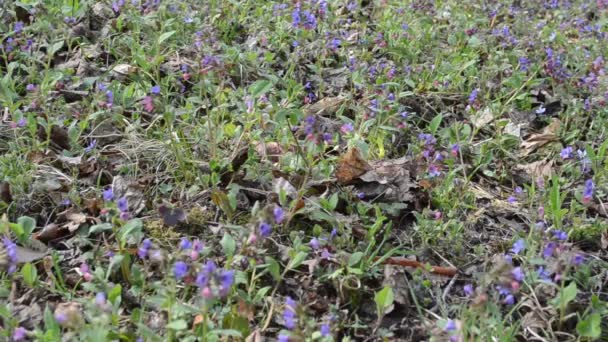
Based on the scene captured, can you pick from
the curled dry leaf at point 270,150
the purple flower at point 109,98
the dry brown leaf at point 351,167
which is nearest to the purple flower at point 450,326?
the dry brown leaf at point 351,167

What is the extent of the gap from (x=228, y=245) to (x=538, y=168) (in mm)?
1584

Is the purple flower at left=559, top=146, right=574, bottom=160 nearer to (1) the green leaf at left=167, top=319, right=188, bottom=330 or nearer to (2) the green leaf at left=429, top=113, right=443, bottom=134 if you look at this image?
(2) the green leaf at left=429, top=113, right=443, bottom=134

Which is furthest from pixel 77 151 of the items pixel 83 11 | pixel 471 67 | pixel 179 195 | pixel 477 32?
pixel 477 32

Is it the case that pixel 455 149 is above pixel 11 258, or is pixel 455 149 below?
below

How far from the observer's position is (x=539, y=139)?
11.2 ft

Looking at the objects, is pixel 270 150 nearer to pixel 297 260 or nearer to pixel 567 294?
pixel 297 260

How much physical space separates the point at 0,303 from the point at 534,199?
2023 millimetres

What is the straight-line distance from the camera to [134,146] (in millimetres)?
3006

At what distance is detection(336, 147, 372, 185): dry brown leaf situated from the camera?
9.21 ft

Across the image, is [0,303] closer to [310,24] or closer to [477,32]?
[310,24]

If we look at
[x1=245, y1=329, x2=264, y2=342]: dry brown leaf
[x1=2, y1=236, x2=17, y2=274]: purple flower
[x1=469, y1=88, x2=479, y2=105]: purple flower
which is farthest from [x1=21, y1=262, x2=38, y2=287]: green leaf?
[x1=469, y1=88, x2=479, y2=105]: purple flower

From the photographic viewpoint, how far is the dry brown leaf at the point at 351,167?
2.81 m

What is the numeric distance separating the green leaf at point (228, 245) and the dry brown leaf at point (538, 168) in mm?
1458

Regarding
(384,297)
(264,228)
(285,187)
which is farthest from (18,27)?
(384,297)
